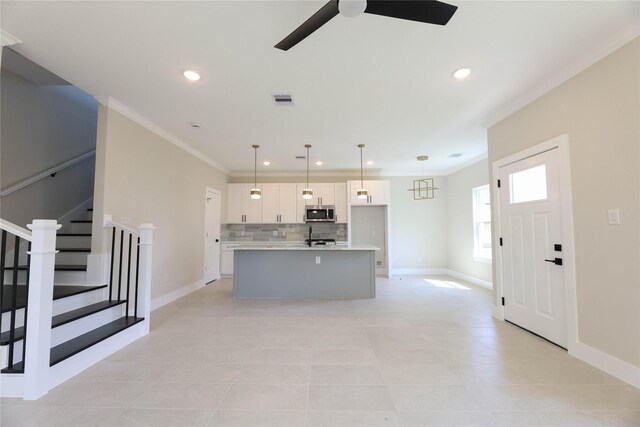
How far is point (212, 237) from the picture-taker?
239 inches

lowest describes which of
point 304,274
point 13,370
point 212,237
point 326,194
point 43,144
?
point 13,370

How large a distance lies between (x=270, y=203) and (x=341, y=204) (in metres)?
1.76

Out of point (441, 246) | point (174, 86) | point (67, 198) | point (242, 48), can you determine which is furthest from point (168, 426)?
point (441, 246)

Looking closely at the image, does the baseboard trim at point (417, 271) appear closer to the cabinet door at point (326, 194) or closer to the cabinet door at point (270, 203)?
the cabinet door at point (326, 194)

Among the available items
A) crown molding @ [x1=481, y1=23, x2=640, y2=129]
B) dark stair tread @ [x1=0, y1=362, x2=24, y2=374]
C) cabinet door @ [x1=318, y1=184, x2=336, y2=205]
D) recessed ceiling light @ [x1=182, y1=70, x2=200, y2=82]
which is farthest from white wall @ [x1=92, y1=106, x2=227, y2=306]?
crown molding @ [x1=481, y1=23, x2=640, y2=129]

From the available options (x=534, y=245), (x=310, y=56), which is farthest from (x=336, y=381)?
(x=310, y=56)

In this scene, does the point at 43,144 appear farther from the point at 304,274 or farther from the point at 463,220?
the point at 463,220

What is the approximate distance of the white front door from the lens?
580 centimetres

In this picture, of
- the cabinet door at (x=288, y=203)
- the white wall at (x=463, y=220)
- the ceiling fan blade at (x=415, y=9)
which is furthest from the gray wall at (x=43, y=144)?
the white wall at (x=463, y=220)

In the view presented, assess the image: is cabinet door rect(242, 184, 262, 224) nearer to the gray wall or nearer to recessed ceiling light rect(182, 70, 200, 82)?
the gray wall

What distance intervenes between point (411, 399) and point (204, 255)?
483cm

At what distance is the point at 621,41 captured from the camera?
214cm

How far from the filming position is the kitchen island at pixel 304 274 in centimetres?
479

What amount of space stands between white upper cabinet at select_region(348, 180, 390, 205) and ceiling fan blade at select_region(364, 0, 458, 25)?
519 cm
